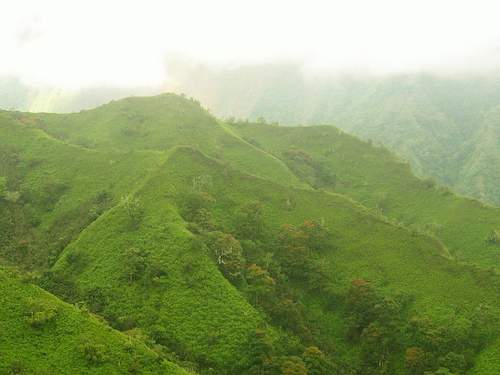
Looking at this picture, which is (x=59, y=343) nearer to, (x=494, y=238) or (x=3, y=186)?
(x=3, y=186)

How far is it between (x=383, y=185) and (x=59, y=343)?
81.4 meters

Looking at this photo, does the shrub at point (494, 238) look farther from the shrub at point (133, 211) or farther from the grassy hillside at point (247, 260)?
the shrub at point (133, 211)

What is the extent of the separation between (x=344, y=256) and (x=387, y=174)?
4866 centimetres

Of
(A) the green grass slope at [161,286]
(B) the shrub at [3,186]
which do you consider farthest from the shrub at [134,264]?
(B) the shrub at [3,186]

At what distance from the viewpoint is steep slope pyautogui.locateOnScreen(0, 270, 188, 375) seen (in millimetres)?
38156

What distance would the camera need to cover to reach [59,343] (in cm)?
4053

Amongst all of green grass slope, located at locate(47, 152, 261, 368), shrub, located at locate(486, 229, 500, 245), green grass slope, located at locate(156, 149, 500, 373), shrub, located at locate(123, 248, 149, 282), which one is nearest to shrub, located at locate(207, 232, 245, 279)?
green grass slope, located at locate(47, 152, 261, 368)

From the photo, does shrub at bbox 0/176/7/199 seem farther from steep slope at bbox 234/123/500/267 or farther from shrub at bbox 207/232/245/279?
steep slope at bbox 234/123/500/267

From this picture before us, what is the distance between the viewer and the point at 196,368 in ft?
154

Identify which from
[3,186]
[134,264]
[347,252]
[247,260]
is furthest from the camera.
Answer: [3,186]

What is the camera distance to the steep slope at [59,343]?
125ft

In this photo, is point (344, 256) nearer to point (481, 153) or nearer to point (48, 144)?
point (48, 144)

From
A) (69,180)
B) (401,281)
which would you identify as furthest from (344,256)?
(69,180)

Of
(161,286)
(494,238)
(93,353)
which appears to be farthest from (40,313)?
(494,238)
